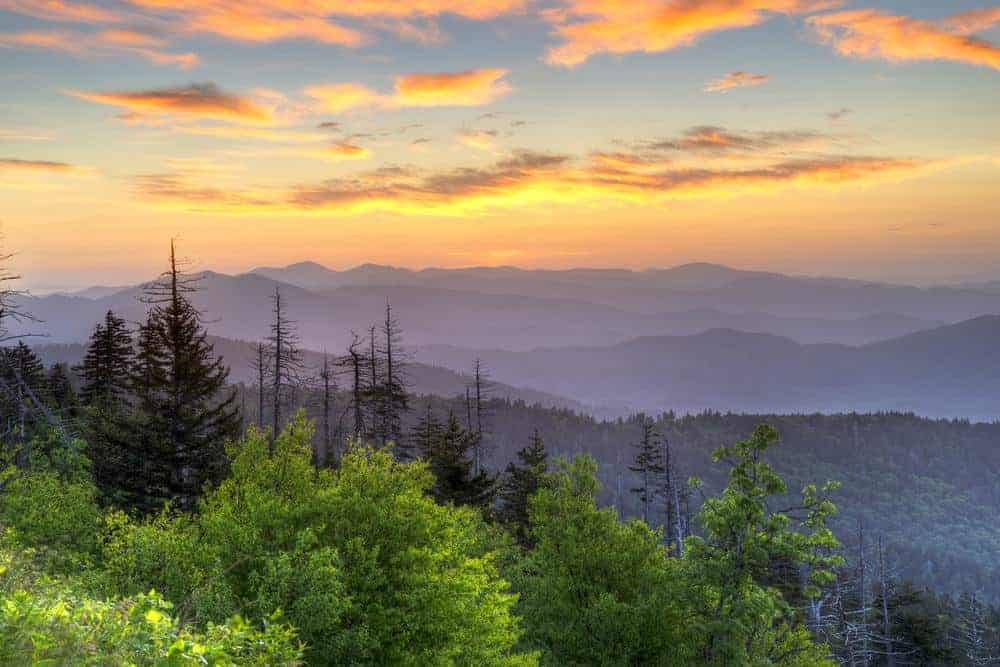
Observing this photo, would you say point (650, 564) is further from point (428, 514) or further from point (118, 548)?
point (118, 548)

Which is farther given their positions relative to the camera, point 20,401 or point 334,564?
point 20,401

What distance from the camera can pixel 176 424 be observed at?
3691 centimetres

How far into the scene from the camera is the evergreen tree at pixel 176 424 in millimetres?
36562

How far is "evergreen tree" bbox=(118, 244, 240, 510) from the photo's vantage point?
36.6 meters

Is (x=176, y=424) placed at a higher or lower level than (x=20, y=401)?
lower

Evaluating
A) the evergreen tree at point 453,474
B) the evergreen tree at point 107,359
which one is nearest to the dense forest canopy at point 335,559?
the evergreen tree at point 453,474

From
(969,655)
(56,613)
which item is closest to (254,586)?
(56,613)

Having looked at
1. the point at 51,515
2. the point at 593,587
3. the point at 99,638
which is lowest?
the point at 593,587

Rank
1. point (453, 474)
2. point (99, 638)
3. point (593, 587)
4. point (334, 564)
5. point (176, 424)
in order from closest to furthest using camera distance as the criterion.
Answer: point (99, 638)
point (334, 564)
point (593, 587)
point (176, 424)
point (453, 474)

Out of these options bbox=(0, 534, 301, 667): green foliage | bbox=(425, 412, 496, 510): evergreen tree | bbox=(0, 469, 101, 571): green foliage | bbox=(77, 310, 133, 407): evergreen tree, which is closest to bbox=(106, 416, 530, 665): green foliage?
bbox=(0, 469, 101, 571): green foliage

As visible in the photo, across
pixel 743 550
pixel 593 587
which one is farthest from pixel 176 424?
pixel 743 550

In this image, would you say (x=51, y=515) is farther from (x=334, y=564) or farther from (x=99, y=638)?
(x=99, y=638)

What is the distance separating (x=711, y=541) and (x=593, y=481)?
631 centimetres

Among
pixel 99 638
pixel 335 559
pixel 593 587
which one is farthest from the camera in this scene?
pixel 593 587
